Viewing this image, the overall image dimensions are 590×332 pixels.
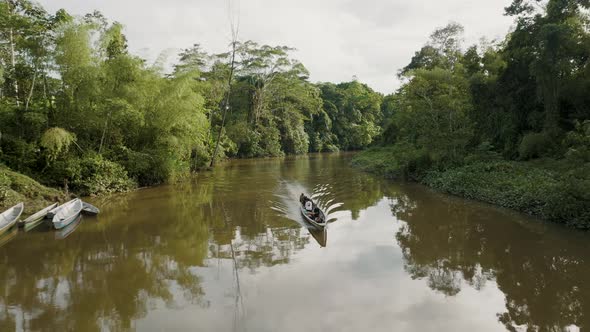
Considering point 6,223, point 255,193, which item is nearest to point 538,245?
point 255,193

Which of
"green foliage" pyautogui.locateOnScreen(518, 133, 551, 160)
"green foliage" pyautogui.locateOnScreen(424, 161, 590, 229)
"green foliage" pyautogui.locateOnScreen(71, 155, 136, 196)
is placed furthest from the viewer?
"green foliage" pyautogui.locateOnScreen(518, 133, 551, 160)

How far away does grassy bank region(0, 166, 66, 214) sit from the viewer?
1174cm

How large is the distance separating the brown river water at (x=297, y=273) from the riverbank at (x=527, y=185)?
0.53m

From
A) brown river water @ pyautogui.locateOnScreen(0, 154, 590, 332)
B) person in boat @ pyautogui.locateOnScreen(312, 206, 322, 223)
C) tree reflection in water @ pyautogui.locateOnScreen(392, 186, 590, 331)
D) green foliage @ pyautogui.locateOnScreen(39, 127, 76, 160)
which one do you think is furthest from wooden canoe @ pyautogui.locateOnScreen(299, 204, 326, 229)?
green foliage @ pyautogui.locateOnScreen(39, 127, 76, 160)

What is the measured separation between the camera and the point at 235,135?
39.4m

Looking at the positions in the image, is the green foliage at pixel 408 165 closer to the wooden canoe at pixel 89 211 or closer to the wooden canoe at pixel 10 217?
the wooden canoe at pixel 89 211

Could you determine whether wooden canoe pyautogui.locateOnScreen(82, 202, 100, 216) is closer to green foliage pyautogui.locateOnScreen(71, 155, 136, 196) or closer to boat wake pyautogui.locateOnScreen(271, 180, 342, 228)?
green foliage pyautogui.locateOnScreen(71, 155, 136, 196)

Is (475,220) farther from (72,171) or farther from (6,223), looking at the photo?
(72,171)

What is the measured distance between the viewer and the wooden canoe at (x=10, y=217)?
989 centimetres

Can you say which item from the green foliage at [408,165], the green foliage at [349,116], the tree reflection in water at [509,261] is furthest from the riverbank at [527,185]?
the green foliage at [349,116]

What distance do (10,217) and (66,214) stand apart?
1343 mm

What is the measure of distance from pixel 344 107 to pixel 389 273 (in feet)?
177

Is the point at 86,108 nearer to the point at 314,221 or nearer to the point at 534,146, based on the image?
the point at 314,221

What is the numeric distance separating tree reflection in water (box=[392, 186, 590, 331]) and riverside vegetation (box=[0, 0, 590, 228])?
130cm
